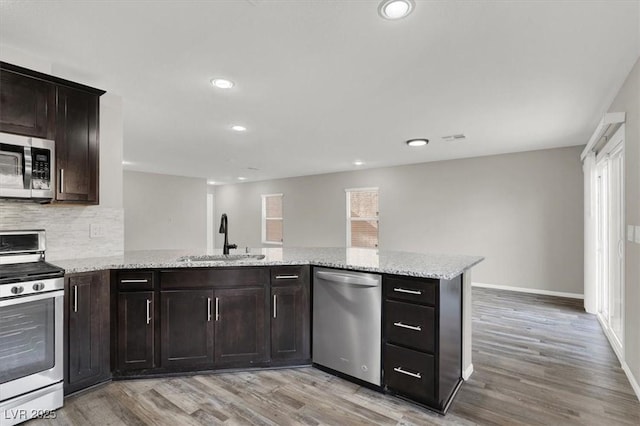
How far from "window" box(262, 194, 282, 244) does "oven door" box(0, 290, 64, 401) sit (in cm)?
703

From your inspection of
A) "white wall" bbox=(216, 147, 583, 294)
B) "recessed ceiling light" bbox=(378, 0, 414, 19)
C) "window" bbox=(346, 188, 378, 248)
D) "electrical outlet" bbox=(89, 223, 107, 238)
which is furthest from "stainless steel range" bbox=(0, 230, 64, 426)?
"window" bbox=(346, 188, 378, 248)

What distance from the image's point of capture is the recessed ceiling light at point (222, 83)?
8.42ft

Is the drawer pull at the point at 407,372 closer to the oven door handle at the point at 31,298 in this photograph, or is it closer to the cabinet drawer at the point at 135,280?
the cabinet drawer at the point at 135,280

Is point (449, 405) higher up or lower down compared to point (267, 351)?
lower down

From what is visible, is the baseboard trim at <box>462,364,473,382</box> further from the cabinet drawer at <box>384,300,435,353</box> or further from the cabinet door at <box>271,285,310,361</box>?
the cabinet door at <box>271,285,310,361</box>

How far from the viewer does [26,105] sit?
2170 mm

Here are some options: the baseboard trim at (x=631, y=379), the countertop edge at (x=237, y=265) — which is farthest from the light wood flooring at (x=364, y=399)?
the countertop edge at (x=237, y=265)

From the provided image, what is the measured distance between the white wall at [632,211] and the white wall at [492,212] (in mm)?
2714

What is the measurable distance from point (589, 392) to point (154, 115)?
464 cm

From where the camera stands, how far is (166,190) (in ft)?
26.9

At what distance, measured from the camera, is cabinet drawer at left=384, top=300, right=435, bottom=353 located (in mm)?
2025

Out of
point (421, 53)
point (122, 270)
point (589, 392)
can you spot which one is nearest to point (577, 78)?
point (421, 53)

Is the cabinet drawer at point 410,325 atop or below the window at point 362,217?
below

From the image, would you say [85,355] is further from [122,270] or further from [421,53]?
[421,53]
